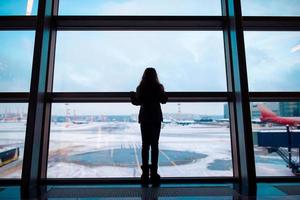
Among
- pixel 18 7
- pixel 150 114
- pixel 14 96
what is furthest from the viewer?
pixel 18 7

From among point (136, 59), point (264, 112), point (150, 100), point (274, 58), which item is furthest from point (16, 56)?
point (274, 58)

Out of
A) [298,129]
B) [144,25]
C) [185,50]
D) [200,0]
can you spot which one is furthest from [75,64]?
[298,129]

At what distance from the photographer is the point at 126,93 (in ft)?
9.32

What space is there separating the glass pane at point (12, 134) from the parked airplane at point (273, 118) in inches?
108

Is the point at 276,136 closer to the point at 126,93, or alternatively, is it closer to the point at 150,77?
the point at 150,77

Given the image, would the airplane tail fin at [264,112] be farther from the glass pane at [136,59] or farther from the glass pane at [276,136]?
the glass pane at [136,59]

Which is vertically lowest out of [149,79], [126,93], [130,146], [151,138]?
[130,146]

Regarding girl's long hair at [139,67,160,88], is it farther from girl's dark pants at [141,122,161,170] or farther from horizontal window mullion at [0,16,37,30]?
horizontal window mullion at [0,16,37,30]

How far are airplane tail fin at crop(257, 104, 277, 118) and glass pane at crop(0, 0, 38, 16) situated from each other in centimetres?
289

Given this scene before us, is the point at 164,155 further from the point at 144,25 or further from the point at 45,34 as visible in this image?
the point at 45,34

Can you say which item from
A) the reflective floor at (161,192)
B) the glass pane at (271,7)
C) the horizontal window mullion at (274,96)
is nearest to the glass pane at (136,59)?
the horizontal window mullion at (274,96)

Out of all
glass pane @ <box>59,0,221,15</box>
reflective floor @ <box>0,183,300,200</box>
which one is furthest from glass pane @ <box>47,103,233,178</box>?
glass pane @ <box>59,0,221,15</box>

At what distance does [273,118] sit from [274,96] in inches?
11.5

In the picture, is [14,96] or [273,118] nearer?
[14,96]
